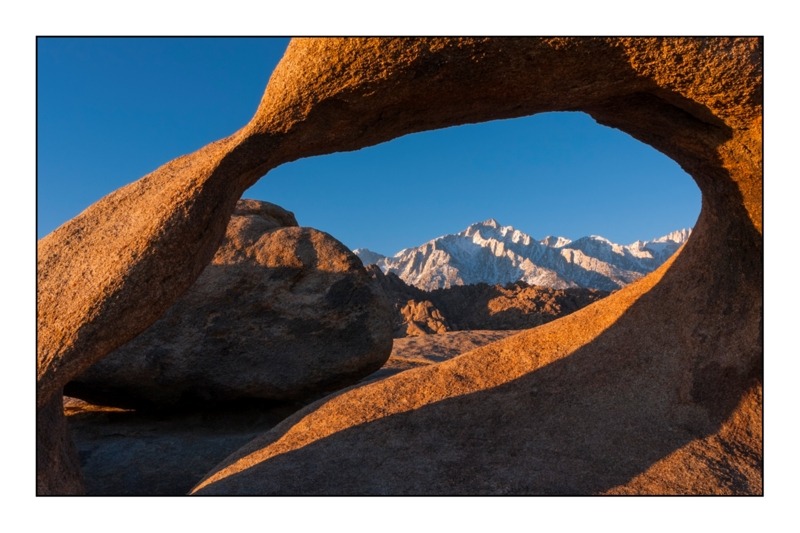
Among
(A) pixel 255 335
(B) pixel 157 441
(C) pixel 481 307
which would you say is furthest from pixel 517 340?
(C) pixel 481 307

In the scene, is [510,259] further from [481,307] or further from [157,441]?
[157,441]

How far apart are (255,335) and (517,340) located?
4.05 m

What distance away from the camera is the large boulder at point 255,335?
27.7 ft

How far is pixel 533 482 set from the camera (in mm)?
4590

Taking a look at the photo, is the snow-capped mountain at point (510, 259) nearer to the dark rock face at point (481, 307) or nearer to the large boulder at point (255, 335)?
the dark rock face at point (481, 307)

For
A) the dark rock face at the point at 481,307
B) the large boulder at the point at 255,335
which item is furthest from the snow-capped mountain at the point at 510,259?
the large boulder at the point at 255,335

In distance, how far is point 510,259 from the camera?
486ft

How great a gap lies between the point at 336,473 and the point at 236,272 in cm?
446

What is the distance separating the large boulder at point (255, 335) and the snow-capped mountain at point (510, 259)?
101m

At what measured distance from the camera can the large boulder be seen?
27.7 feet

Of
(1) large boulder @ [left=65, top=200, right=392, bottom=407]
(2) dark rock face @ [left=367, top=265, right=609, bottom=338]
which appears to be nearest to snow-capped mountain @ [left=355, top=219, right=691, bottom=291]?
(2) dark rock face @ [left=367, top=265, right=609, bottom=338]

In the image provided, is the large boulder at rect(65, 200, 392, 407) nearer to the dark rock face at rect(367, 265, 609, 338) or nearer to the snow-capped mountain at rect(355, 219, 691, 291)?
the dark rock face at rect(367, 265, 609, 338)

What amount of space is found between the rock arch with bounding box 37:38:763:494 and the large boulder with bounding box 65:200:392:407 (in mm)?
2442

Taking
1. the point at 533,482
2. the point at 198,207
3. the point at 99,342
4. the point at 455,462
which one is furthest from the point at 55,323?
the point at 533,482
